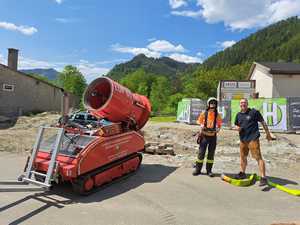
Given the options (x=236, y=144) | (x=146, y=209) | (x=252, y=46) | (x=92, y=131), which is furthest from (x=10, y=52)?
(x=252, y=46)

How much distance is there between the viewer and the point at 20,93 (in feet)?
84.4

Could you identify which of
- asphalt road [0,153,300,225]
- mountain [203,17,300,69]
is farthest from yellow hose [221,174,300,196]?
mountain [203,17,300,69]

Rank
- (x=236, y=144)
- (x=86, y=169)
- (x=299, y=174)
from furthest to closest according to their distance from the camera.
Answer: (x=236, y=144)
(x=299, y=174)
(x=86, y=169)

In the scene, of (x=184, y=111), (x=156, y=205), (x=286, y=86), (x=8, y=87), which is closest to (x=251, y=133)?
(x=156, y=205)

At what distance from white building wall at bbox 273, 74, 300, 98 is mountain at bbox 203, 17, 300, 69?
90522 millimetres

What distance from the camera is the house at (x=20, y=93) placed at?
24.2 meters

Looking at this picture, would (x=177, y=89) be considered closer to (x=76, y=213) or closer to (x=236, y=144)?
(x=236, y=144)

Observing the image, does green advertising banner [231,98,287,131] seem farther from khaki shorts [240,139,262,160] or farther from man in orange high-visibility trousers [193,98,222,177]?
khaki shorts [240,139,262,160]

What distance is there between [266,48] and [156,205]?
153 m

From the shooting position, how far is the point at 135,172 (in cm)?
744

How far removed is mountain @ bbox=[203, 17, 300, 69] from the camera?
124 m

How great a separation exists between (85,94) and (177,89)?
76896mm

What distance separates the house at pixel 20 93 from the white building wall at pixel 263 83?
19.0m

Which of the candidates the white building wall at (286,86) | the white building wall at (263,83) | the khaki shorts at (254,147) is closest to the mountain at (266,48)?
the white building wall at (263,83)
